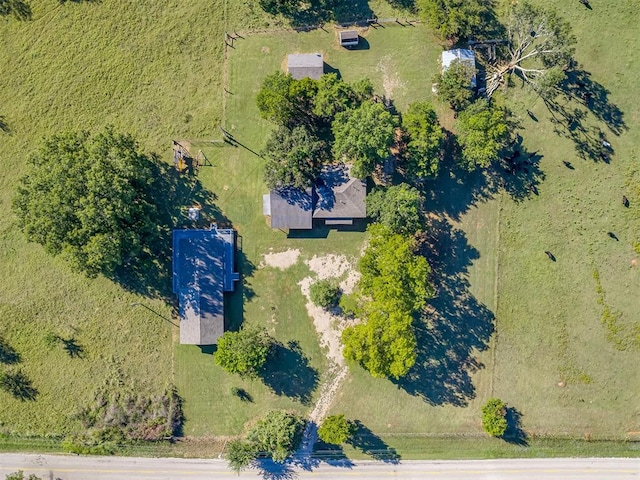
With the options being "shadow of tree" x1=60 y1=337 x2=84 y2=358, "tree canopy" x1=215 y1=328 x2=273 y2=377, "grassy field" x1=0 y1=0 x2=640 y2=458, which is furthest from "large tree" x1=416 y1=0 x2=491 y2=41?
"shadow of tree" x1=60 y1=337 x2=84 y2=358

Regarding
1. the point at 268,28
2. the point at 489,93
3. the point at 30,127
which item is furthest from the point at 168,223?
the point at 489,93

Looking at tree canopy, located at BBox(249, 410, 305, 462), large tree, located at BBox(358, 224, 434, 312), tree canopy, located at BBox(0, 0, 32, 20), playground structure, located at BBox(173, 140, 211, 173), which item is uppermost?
tree canopy, located at BBox(0, 0, 32, 20)

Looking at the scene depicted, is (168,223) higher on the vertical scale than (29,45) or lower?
lower

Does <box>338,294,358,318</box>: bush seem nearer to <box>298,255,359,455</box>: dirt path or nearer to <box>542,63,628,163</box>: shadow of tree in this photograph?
<box>298,255,359,455</box>: dirt path

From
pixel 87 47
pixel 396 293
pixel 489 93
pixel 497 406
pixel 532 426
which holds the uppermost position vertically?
pixel 87 47

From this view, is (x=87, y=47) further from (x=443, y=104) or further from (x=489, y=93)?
(x=489, y=93)
